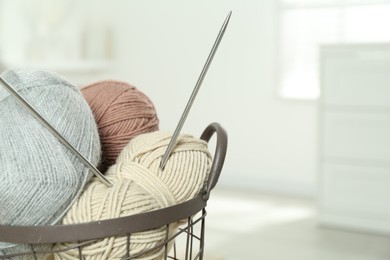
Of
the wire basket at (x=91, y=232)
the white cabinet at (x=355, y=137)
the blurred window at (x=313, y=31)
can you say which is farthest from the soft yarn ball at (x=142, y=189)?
the blurred window at (x=313, y=31)

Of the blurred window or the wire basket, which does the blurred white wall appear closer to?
the blurred window

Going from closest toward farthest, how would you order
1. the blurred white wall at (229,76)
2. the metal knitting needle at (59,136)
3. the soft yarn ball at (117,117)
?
the metal knitting needle at (59,136) → the soft yarn ball at (117,117) → the blurred white wall at (229,76)

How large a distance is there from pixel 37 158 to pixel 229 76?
223cm

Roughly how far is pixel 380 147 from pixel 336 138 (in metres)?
0.15

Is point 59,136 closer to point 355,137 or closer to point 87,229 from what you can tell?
point 87,229

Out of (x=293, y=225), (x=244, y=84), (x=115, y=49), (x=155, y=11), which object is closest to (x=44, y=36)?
(x=115, y=49)

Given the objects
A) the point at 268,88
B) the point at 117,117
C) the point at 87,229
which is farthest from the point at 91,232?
the point at 268,88

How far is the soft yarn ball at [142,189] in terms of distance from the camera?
44 cm

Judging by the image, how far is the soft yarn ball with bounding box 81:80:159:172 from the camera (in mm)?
539

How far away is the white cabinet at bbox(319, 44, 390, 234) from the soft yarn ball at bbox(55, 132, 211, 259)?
1.48 metres

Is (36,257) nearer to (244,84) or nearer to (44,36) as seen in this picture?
(244,84)

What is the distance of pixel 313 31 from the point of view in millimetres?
2467

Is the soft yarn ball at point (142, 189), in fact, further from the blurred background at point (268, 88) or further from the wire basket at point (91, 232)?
the blurred background at point (268, 88)

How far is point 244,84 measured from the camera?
2.59 metres
